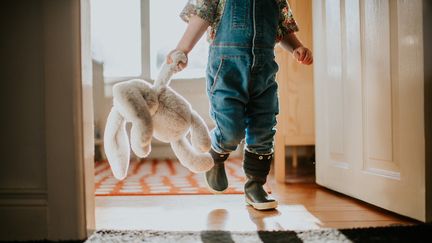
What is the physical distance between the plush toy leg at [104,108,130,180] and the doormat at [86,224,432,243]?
15 centimetres

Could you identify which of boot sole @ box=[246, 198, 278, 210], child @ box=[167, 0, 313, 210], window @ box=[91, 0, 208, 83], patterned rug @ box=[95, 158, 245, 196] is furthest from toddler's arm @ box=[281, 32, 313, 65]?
window @ box=[91, 0, 208, 83]

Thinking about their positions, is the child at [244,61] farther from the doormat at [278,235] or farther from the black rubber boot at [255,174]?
the doormat at [278,235]

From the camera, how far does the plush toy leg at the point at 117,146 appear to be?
30.2 inches

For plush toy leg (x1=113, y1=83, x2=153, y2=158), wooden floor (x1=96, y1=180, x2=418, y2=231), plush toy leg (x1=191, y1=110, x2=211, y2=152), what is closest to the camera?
plush toy leg (x1=113, y1=83, x2=153, y2=158)

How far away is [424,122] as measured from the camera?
953 mm

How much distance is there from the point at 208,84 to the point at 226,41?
14 centimetres

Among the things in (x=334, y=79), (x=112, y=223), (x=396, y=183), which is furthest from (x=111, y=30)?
(x=396, y=183)

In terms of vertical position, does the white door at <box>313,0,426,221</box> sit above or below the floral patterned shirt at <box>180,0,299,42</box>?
below

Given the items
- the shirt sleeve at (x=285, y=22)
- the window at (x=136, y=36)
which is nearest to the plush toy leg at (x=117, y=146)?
the shirt sleeve at (x=285, y=22)

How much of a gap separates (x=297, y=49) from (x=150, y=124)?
617mm

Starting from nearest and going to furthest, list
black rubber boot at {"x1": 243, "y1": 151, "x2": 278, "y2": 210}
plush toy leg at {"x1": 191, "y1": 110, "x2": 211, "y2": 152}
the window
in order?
plush toy leg at {"x1": 191, "y1": 110, "x2": 211, "y2": 152}
black rubber boot at {"x1": 243, "y1": 151, "x2": 278, "y2": 210}
the window

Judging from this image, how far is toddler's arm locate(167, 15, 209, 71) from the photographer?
3.30 ft

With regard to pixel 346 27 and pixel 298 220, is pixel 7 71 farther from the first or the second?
pixel 346 27

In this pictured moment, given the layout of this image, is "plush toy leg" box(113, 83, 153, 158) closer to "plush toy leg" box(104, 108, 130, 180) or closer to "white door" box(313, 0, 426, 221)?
"plush toy leg" box(104, 108, 130, 180)
